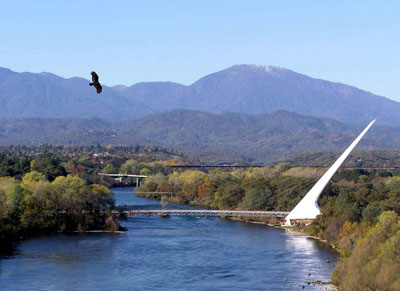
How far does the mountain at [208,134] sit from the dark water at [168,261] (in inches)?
4201

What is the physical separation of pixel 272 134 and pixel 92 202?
5778 inches

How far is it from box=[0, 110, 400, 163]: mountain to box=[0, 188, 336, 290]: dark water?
107 metres

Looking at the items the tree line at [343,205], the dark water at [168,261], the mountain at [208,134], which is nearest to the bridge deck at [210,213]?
the tree line at [343,205]

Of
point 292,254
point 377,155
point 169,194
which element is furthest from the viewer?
point 377,155

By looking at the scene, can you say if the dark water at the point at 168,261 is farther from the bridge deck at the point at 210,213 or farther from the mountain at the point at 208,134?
the mountain at the point at 208,134

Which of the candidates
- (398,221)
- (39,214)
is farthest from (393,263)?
(39,214)

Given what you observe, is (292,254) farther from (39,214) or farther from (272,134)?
(272,134)

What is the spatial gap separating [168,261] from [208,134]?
154588mm

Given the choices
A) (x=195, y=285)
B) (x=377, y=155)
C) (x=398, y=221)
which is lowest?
(x=195, y=285)

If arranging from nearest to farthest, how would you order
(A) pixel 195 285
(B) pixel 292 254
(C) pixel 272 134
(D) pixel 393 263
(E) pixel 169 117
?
1. (D) pixel 393 263
2. (A) pixel 195 285
3. (B) pixel 292 254
4. (C) pixel 272 134
5. (E) pixel 169 117

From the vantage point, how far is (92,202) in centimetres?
3484

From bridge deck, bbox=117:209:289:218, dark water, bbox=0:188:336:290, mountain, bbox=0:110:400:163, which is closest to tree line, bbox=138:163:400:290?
bridge deck, bbox=117:209:289:218

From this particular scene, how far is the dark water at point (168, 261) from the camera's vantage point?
75.8 feet

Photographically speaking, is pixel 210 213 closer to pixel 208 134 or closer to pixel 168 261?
pixel 168 261
